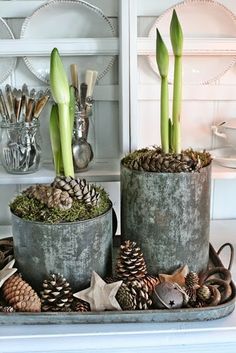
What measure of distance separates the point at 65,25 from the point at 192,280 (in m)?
0.61

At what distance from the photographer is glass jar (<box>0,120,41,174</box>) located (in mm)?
950

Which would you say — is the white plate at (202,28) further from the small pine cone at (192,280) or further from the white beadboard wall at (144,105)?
the small pine cone at (192,280)

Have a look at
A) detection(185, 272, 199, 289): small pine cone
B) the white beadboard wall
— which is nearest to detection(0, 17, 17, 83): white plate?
the white beadboard wall

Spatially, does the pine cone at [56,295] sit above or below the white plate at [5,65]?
below

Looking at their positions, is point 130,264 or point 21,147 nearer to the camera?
point 130,264

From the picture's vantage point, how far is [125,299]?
71 centimetres

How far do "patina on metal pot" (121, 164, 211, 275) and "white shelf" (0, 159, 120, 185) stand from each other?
156mm

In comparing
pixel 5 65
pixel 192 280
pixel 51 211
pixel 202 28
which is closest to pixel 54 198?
pixel 51 211

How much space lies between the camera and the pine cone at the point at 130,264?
0.76 meters

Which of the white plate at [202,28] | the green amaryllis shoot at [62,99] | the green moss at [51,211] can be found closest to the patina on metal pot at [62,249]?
the green moss at [51,211]

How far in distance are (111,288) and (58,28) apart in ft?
1.95

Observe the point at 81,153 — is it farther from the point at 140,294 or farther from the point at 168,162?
the point at 140,294

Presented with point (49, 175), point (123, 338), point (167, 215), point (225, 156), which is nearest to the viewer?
point (123, 338)

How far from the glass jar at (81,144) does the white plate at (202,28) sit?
217 millimetres
